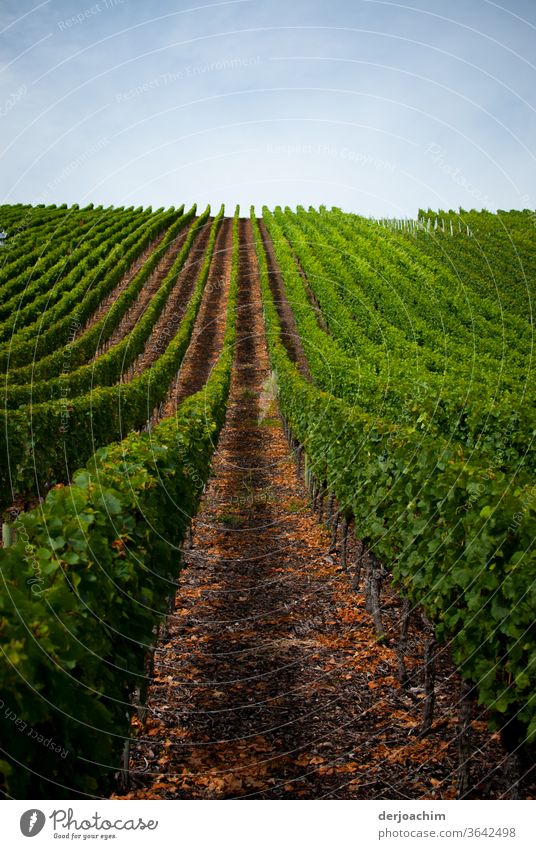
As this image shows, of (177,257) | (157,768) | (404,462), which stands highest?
(177,257)

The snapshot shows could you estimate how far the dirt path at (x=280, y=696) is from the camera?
8234 mm

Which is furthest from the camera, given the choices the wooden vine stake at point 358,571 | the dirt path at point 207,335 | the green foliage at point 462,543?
the dirt path at point 207,335

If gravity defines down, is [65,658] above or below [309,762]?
above

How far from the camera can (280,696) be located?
1012cm

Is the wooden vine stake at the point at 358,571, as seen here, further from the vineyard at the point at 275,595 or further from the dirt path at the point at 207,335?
the dirt path at the point at 207,335

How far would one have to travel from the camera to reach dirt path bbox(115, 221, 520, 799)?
823 centimetres

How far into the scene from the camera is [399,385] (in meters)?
26.7

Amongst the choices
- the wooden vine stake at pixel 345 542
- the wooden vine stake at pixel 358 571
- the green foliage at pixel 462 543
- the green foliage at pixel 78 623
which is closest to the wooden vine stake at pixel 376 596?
the green foliage at pixel 462 543

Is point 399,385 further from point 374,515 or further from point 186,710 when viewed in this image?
point 186,710

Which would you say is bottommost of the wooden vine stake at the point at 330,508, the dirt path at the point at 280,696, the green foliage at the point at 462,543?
the dirt path at the point at 280,696

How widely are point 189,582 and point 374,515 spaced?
470cm

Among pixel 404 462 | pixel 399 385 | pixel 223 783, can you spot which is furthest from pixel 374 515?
pixel 399 385

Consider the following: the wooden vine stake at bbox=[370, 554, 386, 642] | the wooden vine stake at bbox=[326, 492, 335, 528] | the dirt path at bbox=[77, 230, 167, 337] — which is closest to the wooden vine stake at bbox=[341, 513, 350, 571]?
the wooden vine stake at bbox=[326, 492, 335, 528]

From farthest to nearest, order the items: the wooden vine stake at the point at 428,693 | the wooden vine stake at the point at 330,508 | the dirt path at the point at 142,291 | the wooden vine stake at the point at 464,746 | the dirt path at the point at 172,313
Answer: the dirt path at the point at 142,291
the dirt path at the point at 172,313
the wooden vine stake at the point at 330,508
the wooden vine stake at the point at 428,693
the wooden vine stake at the point at 464,746
